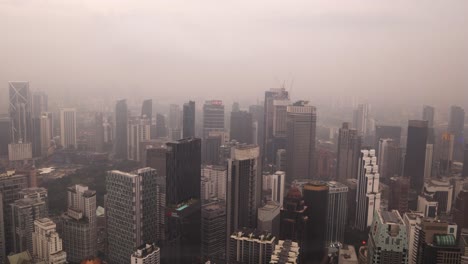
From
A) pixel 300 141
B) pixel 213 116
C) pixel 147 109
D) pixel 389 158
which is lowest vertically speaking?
pixel 389 158

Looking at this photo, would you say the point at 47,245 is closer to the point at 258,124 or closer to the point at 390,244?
the point at 390,244

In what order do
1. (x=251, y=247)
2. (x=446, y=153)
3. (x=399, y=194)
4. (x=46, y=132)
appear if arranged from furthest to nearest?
(x=46, y=132) → (x=446, y=153) → (x=399, y=194) → (x=251, y=247)

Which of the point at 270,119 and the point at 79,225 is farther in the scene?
the point at 270,119

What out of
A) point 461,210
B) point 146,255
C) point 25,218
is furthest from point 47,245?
point 461,210

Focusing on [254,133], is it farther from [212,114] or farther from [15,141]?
[15,141]

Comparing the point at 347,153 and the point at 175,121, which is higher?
the point at 175,121

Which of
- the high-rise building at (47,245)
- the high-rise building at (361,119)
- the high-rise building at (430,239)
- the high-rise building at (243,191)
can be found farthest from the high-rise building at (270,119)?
the high-rise building at (47,245)

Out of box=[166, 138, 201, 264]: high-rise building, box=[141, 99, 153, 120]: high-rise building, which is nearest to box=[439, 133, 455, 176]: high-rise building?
box=[166, 138, 201, 264]: high-rise building
